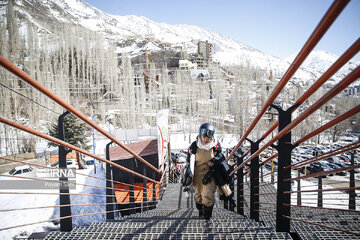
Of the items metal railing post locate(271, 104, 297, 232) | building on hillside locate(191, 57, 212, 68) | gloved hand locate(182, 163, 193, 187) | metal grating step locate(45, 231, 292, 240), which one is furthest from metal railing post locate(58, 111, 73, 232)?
building on hillside locate(191, 57, 212, 68)

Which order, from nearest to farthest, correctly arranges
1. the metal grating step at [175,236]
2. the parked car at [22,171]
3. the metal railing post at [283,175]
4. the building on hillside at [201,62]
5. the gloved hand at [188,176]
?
1. the metal grating step at [175,236]
2. the metal railing post at [283,175]
3. the gloved hand at [188,176]
4. the parked car at [22,171]
5. the building on hillside at [201,62]

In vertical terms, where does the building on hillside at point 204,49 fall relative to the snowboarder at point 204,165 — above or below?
above

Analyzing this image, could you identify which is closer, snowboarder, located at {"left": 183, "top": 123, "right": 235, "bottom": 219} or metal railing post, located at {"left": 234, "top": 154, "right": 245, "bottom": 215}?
snowboarder, located at {"left": 183, "top": 123, "right": 235, "bottom": 219}

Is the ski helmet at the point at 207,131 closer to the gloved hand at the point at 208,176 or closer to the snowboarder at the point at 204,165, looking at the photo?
the snowboarder at the point at 204,165

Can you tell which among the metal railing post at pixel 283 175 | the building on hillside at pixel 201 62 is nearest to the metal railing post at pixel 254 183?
the metal railing post at pixel 283 175

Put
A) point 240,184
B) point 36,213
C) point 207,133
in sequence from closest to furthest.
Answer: point 207,133
point 240,184
point 36,213

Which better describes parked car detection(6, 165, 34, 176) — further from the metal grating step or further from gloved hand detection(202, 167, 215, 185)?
the metal grating step

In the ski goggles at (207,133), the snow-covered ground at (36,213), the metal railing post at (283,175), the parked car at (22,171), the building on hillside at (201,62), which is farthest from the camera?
the building on hillside at (201,62)

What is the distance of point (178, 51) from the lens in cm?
7369

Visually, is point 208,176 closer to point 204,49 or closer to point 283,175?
point 283,175

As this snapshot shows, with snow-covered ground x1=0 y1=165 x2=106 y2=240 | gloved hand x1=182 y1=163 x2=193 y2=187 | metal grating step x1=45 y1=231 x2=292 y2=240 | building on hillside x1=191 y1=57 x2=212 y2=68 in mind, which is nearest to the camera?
metal grating step x1=45 y1=231 x2=292 y2=240

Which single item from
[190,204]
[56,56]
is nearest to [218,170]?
[190,204]

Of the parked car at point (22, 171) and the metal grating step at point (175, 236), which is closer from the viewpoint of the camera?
the metal grating step at point (175, 236)

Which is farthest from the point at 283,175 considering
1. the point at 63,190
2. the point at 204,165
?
the point at 63,190
